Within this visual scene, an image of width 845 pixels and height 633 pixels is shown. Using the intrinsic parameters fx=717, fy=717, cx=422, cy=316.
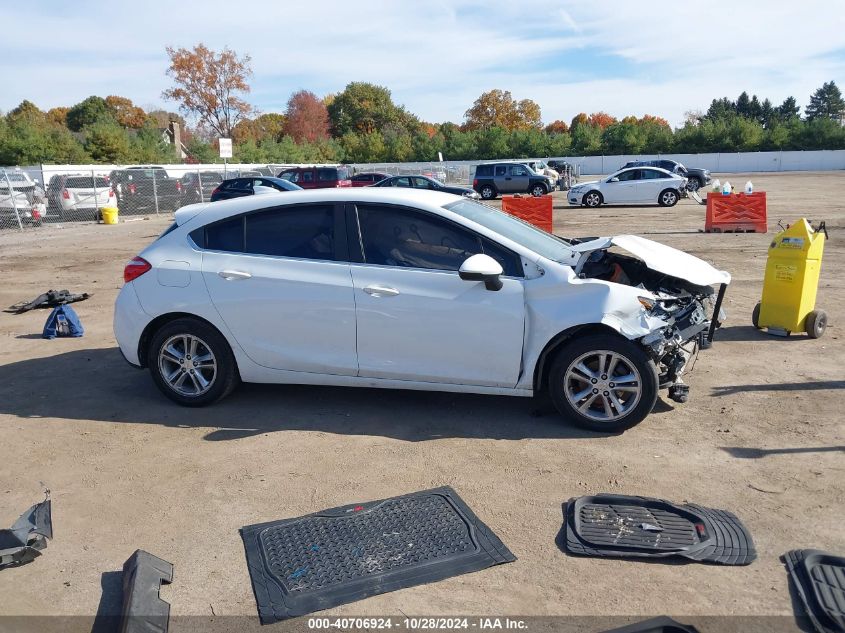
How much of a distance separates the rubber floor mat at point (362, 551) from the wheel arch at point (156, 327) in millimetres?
2154

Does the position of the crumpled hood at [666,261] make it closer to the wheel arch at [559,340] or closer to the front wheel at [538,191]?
the wheel arch at [559,340]

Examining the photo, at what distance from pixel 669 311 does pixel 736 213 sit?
47.9 ft

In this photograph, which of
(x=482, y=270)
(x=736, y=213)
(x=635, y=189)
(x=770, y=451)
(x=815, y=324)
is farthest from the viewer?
(x=635, y=189)

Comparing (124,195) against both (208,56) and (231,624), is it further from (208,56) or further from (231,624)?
(208,56)

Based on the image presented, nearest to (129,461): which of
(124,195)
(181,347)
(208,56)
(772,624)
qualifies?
(181,347)

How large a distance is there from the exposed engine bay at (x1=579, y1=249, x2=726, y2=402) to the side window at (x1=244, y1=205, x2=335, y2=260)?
6.65 feet

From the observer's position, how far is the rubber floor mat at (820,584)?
10.2 feet

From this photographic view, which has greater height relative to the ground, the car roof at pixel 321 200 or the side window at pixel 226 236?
the car roof at pixel 321 200

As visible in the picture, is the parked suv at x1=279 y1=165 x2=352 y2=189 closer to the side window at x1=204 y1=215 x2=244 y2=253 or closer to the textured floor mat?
the side window at x1=204 y1=215 x2=244 y2=253

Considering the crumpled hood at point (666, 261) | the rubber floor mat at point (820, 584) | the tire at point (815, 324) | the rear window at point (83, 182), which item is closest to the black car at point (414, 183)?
the rear window at point (83, 182)

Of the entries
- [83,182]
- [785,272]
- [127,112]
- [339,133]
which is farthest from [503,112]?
[785,272]

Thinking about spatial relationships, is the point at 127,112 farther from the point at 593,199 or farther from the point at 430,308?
the point at 430,308

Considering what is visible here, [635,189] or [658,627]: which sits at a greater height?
[635,189]

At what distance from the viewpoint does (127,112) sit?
96000 millimetres
